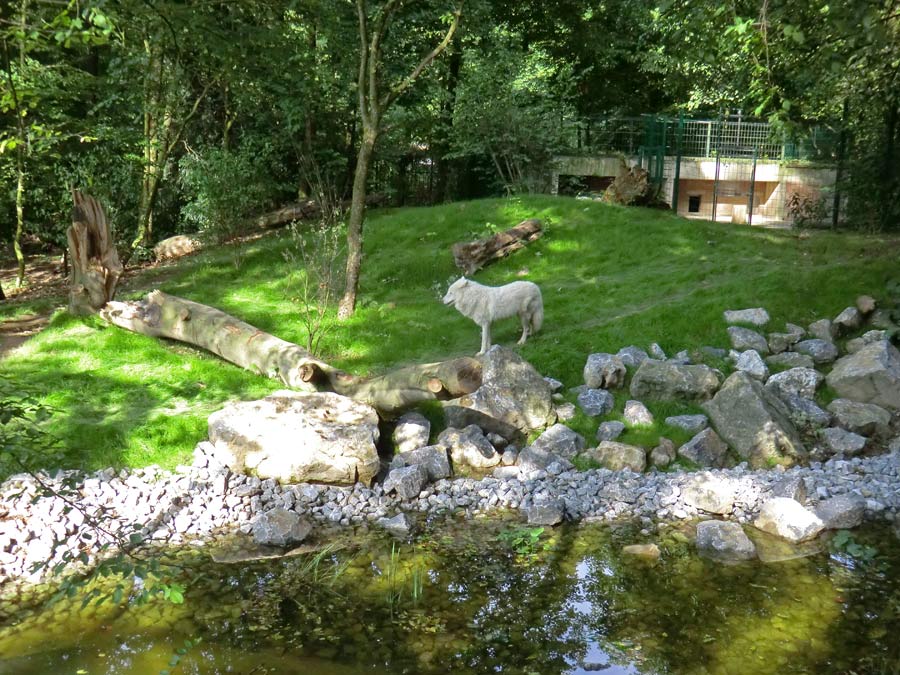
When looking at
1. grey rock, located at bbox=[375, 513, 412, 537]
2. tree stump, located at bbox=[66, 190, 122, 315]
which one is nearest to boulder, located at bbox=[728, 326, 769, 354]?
grey rock, located at bbox=[375, 513, 412, 537]

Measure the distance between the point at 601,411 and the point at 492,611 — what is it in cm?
481

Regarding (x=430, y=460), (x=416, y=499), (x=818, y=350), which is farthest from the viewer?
(x=818, y=350)

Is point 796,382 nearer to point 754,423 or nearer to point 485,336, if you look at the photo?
point 754,423

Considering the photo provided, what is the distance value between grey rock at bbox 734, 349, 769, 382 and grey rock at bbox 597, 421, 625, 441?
2299mm

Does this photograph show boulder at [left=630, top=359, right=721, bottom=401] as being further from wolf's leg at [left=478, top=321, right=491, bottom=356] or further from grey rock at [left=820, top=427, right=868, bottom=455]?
wolf's leg at [left=478, top=321, right=491, bottom=356]

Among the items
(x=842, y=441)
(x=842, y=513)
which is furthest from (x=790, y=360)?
(x=842, y=513)

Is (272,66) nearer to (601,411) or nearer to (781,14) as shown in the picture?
(601,411)

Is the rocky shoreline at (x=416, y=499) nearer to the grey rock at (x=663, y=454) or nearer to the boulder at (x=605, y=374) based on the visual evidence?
the grey rock at (x=663, y=454)

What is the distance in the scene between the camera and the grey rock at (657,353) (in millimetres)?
12375

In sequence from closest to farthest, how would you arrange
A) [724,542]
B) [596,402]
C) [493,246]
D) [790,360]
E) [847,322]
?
[724,542]
[596,402]
[790,360]
[847,322]
[493,246]

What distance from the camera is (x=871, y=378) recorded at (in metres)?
11.4

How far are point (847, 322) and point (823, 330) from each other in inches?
19.6

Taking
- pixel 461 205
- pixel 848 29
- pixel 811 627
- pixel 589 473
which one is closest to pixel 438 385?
pixel 589 473

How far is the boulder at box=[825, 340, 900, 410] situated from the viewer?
11320mm
